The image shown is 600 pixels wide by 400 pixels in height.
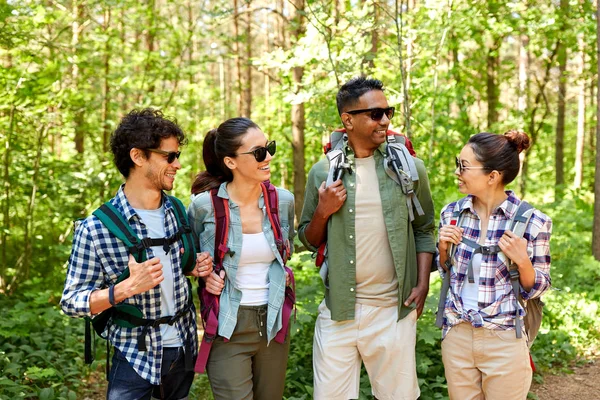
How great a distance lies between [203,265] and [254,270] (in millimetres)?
308

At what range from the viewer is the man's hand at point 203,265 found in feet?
10.5

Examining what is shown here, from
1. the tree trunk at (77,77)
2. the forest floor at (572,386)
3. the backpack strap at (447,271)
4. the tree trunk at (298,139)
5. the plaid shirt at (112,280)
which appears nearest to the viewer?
the plaid shirt at (112,280)

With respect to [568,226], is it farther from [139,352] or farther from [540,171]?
[540,171]

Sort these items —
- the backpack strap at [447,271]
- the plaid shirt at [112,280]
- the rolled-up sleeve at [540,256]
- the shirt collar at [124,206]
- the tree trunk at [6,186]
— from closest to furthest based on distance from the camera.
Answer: the plaid shirt at [112,280] → the shirt collar at [124,206] → the rolled-up sleeve at [540,256] → the backpack strap at [447,271] → the tree trunk at [6,186]

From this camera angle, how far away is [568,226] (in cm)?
1026

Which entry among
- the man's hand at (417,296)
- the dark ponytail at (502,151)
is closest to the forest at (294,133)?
the man's hand at (417,296)

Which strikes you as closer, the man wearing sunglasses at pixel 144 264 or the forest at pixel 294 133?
the man wearing sunglasses at pixel 144 264

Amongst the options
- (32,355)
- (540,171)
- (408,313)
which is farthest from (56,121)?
(540,171)

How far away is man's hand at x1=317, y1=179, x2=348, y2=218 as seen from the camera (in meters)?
3.37

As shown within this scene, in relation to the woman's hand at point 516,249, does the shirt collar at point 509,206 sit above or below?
above

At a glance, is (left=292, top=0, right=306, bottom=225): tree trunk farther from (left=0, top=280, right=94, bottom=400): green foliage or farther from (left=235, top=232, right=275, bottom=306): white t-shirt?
(left=235, top=232, right=275, bottom=306): white t-shirt

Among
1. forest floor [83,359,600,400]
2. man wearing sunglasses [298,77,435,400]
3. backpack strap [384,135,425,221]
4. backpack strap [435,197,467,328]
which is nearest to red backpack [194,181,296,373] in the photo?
man wearing sunglasses [298,77,435,400]

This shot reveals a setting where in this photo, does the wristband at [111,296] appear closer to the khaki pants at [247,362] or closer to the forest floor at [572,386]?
the khaki pants at [247,362]

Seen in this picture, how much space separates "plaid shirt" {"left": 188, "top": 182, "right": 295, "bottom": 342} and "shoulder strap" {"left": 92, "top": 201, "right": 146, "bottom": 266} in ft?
1.69
